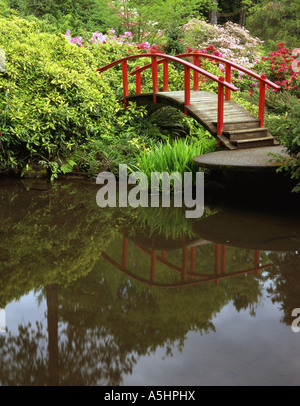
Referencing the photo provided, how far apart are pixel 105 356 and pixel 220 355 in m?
0.76

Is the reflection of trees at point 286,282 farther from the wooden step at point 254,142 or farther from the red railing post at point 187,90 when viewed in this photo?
the red railing post at point 187,90

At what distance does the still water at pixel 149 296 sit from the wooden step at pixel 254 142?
61.4 inches

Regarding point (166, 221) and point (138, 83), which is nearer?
point (166, 221)

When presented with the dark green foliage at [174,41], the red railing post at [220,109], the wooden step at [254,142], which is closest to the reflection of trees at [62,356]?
the wooden step at [254,142]

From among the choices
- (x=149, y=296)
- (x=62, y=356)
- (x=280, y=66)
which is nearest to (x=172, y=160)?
(x=149, y=296)

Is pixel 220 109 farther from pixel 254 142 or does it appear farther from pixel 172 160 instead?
pixel 172 160

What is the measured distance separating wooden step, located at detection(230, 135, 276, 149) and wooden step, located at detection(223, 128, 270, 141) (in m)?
0.12

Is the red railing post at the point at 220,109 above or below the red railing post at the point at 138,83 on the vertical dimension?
below

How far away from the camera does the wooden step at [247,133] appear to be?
8859 mm

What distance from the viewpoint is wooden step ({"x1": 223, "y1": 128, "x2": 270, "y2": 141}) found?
8.86 metres

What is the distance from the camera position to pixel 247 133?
902 cm

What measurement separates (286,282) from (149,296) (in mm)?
1288

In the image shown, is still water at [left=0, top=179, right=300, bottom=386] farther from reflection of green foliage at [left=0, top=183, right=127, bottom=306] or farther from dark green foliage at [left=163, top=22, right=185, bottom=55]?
dark green foliage at [left=163, top=22, right=185, bottom=55]

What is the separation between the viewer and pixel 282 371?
3.27m
